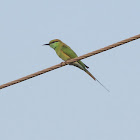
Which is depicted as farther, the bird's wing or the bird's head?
the bird's head

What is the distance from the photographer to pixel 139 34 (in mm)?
3691

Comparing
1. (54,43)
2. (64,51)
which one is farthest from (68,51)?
(54,43)

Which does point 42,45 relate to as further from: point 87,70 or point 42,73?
point 42,73

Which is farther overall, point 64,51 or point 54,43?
point 54,43

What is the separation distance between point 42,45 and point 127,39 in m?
3.03

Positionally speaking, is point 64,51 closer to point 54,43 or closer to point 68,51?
point 68,51

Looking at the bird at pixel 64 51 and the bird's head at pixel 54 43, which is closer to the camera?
the bird at pixel 64 51

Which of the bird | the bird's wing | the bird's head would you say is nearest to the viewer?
the bird

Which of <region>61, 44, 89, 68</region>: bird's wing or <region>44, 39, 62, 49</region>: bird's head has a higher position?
<region>44, 39, 62, 49</region>: bird's head

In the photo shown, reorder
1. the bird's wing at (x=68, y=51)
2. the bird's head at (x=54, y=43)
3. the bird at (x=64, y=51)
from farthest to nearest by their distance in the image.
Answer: the bird's head at (x=54, y=43)
the bird's wing at (x=68, y=51)
the bird at (x=64, y=51)

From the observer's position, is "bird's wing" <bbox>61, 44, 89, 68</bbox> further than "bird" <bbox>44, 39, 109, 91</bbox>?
Yes

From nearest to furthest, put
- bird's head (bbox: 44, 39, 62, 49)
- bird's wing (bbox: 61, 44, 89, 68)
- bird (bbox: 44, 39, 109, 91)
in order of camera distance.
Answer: bird (bbox: 44, 39, 109, 91)
bird's wing (bbox: 61, 44, 89, 68)
bird's head (bbox: 44, 39, 62, 49)

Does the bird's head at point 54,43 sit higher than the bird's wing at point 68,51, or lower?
higher

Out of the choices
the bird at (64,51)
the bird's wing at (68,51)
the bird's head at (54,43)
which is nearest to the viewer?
the bird at (64,51)
